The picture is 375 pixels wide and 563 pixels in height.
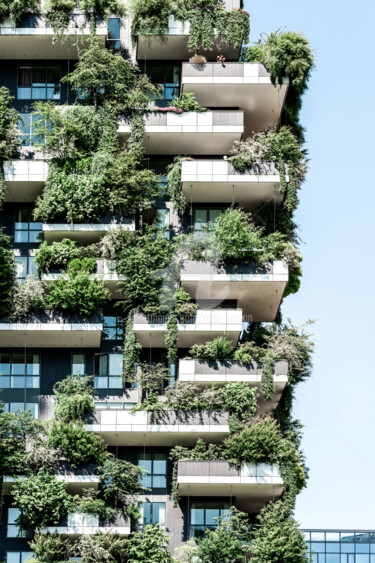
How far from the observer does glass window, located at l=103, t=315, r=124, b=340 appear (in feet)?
223

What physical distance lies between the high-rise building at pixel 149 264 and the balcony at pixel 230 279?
8cm

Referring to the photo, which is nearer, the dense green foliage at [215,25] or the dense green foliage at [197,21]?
the dense green foliage at [197,21]

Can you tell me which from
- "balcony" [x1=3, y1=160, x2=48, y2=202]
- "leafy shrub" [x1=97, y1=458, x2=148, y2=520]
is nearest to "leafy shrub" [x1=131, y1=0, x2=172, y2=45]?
"balcony" [x1=3, y1=160, x2=48, y2=202]

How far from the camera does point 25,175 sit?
6844 cm

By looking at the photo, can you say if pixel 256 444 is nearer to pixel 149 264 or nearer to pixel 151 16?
pixel 149 264

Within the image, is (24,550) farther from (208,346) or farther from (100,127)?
(100,127)

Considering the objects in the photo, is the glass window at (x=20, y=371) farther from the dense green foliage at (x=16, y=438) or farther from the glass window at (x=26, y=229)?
the glass window at (x=26, y=229)

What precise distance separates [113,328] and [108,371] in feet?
6.34

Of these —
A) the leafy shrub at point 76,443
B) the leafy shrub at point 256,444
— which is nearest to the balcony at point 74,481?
the leafy shrub at point 76,443

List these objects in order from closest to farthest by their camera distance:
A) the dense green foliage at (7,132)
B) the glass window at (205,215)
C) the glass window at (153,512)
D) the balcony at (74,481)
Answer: the balcony at (74,481) → the glass window at (153,512) → the dense green foliage at (7,132) → the glass window at (205,215)

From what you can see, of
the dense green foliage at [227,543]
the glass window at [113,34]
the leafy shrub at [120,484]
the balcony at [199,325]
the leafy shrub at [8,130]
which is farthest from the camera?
the glass window at [113,34]

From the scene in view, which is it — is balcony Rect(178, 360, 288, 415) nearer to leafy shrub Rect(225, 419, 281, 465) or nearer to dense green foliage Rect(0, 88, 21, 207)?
leafy shrub Rect(225, 419, 281, 465)

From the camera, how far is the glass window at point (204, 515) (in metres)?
64.7

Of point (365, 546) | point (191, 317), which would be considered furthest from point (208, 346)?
point (365, 546)
